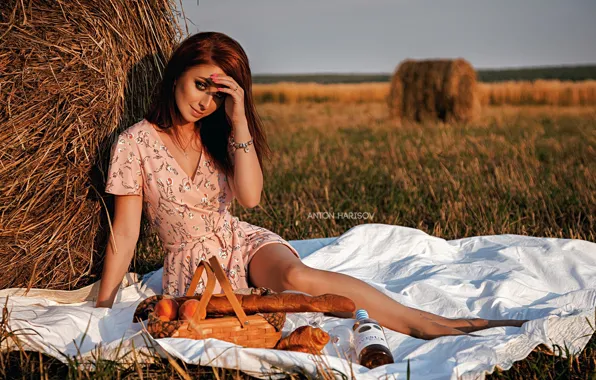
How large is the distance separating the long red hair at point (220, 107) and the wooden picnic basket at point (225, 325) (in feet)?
2.58

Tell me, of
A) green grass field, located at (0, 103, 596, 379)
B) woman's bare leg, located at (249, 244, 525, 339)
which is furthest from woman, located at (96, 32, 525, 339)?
green grass field, located at (0, 103, 596, 379)

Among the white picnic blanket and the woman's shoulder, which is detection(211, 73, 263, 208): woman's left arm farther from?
the white picnic blanket

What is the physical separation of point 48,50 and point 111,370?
1.52 meters

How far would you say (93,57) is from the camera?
3.11 metres

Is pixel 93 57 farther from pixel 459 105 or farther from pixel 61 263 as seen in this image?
pixel 459 105

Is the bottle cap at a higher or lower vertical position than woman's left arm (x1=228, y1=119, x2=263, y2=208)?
lower

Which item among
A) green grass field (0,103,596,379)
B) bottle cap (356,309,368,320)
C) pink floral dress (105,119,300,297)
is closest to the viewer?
bottle cap (356,309,368,320)

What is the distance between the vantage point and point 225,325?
2.44 m

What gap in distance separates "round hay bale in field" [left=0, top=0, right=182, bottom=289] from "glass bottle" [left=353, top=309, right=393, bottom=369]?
4.52ft

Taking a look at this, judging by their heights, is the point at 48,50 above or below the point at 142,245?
above

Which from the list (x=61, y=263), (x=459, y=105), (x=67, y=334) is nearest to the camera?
(x=67, y=334)

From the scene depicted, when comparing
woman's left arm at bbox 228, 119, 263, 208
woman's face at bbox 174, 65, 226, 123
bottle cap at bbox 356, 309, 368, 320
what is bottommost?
bottle cap at bbox 356, 309, 368, 320

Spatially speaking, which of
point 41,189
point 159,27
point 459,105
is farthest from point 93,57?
point 459,105

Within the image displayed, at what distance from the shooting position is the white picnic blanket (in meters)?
2.37
